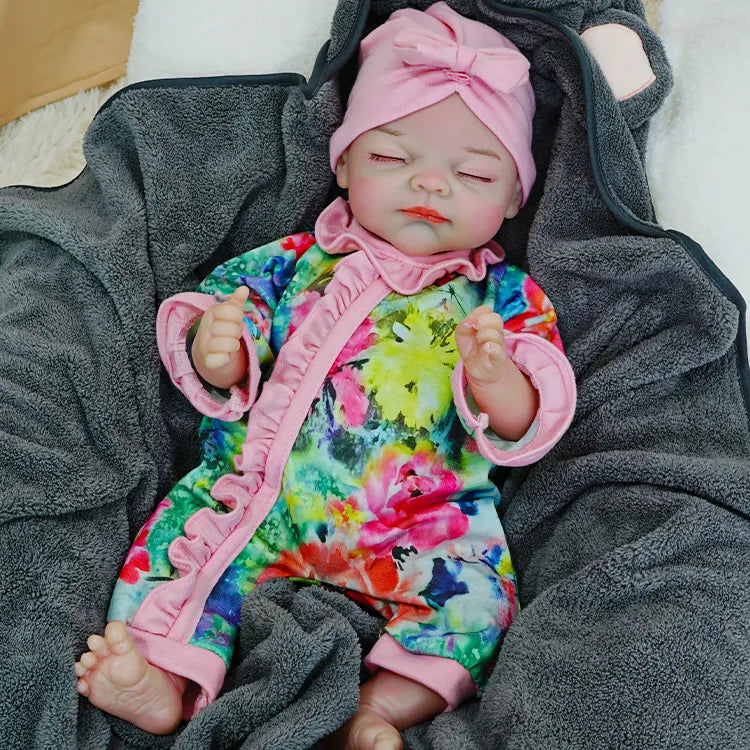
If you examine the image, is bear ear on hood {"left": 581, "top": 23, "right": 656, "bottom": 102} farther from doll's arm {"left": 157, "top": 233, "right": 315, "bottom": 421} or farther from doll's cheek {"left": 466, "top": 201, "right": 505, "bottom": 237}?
doll's arm {"left": 157, "top": 233, "right": 315, "bottom": 421}

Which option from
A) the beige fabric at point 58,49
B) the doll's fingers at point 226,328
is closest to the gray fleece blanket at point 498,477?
the doll's fingers at point 226,328

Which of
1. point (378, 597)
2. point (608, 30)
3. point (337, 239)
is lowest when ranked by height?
point (378, 597)

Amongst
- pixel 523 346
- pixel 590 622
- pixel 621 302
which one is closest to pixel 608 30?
pixel 621 302

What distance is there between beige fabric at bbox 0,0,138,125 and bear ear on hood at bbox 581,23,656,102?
905 mm

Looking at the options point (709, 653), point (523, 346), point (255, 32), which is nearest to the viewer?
point (709, 653)

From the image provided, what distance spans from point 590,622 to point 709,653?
0.13 m

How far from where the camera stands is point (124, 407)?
1260 mm

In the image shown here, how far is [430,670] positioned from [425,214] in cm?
54

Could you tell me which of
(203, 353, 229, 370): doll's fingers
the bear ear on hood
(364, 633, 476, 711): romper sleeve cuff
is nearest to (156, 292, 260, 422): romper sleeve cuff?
(203, 353, 229, 370): doll's fingers

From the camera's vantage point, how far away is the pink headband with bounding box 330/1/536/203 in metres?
1.20

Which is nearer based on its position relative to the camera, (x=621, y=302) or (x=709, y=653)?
(x=709, y=653)

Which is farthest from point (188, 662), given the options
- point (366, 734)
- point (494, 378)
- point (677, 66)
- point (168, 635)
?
point (677, 66)

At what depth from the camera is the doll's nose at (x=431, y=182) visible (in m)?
1.18

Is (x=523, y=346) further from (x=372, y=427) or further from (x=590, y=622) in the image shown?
(x=590, y=622)
